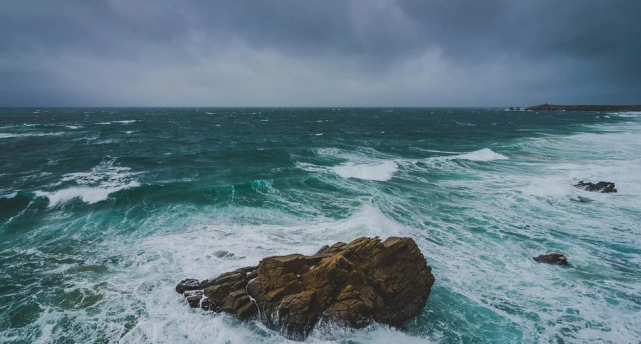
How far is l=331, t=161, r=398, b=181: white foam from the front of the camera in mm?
32719

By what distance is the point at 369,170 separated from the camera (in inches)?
1346

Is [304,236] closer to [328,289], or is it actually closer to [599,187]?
[328,289]

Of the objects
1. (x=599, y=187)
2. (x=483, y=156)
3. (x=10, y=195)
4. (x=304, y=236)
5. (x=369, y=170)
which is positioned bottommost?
(x=304, y=236)

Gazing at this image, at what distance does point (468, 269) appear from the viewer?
51.0ft

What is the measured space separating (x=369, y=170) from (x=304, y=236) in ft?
→ 57.0

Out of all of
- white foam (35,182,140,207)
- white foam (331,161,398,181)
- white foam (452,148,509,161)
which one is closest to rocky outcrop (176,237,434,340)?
white foam (35,182,140,207)

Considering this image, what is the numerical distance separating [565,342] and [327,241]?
11191mm

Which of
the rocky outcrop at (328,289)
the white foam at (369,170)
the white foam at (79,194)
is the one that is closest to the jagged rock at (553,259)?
the rocky outcrop at (328,289)

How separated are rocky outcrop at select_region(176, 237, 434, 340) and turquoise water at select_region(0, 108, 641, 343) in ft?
1.74

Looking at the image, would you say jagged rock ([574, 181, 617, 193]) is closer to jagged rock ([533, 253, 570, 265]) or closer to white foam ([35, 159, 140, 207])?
jagged rock ([533, 253, 570, 265])

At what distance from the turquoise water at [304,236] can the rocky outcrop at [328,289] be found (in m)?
0.53

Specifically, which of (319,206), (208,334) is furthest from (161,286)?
(319,206)

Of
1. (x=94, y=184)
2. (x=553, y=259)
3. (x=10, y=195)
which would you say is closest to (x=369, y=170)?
(x=553, y=259)

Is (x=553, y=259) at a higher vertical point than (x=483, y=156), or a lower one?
lower
